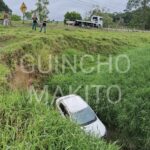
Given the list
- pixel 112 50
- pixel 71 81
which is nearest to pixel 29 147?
pixel 71 81

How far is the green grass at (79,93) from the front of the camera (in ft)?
24.1

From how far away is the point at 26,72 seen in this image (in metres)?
18.7

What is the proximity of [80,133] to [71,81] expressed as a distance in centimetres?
1233

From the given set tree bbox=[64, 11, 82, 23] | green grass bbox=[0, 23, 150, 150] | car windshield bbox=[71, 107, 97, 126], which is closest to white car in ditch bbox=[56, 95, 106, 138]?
car windshield bbox=[71, 107, 97, 126]

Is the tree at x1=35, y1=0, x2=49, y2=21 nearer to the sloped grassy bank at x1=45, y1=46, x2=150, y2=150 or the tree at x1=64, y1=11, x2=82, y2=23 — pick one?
the tree at x1=64, y1=11, x2=82, y2=23

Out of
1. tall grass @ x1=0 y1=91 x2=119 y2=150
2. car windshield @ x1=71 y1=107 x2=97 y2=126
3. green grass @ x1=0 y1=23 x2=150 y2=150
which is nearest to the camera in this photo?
tall grass @ x1=0 y1=91 x2=119 y2=150

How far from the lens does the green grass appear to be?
289 inches

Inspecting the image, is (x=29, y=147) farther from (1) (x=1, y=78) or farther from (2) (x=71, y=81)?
(2) (x=71, y=81)

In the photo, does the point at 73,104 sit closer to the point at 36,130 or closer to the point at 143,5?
A: the point at 36,130

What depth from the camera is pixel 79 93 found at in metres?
18.7

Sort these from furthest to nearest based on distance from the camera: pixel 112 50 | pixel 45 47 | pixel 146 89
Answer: pixel 112 50 < pixel 45 47 < pixel 146 89

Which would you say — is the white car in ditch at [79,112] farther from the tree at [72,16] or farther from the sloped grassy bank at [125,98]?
the tree at [72,16]

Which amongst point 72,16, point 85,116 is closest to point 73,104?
point 85,116

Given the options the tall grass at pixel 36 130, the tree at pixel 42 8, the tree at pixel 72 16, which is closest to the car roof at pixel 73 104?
the tall grass at pixel 36 130
